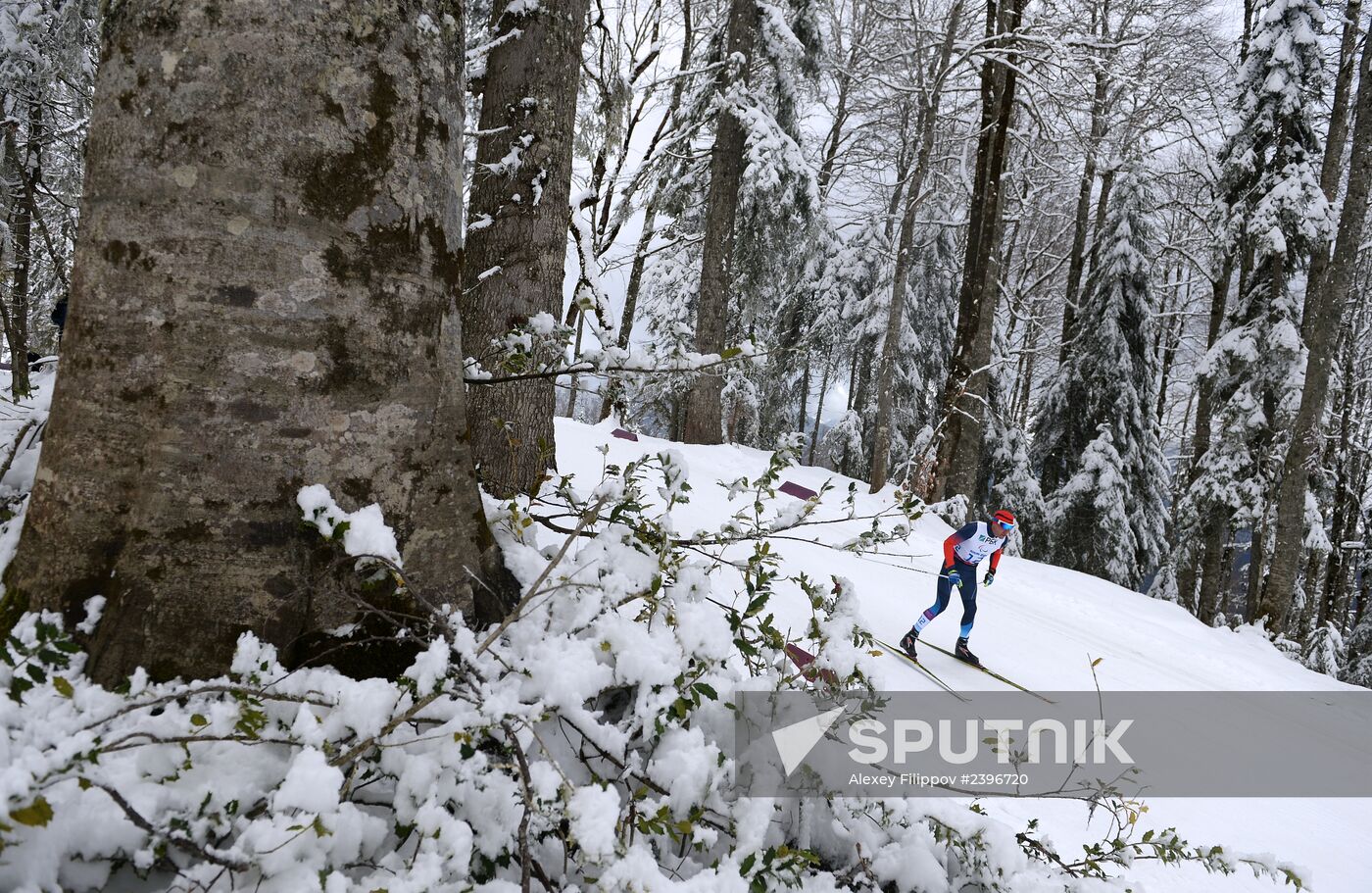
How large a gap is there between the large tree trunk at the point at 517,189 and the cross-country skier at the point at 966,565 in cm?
351

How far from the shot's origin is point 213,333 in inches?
51.4

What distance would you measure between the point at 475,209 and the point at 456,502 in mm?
3211

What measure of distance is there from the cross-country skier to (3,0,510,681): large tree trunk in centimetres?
515

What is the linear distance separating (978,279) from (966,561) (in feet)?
21.4

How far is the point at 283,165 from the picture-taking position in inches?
53.2

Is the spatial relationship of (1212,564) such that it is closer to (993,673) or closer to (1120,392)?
(1120,392)

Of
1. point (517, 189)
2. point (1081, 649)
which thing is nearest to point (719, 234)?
point (517, 189)

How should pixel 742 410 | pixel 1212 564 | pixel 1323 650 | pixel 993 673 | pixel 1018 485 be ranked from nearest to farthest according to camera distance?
1. pixel 993 673
2. pixel 1323 650
3. pixel 1212 564
4. pixel 1018 485
5. pixel 742 410

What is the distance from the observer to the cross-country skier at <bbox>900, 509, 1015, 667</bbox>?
5609 millimetres

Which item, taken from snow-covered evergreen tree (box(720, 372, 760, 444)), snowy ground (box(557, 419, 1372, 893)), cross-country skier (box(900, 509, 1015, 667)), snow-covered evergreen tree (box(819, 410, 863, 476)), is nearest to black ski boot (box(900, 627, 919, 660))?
cross-country skier (box(900, 509, 1015, 667))

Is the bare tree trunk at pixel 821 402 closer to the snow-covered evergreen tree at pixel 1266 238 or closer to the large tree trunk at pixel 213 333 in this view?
the snow-covered evergreen tree at pixel 1266 238

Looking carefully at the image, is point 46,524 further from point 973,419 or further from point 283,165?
point 973,419

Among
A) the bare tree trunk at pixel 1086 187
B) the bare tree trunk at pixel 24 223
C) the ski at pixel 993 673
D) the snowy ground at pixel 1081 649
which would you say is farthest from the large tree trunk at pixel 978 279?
the bare tree trunk at pixel 24 223

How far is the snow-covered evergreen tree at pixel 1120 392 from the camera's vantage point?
53.7 feet
